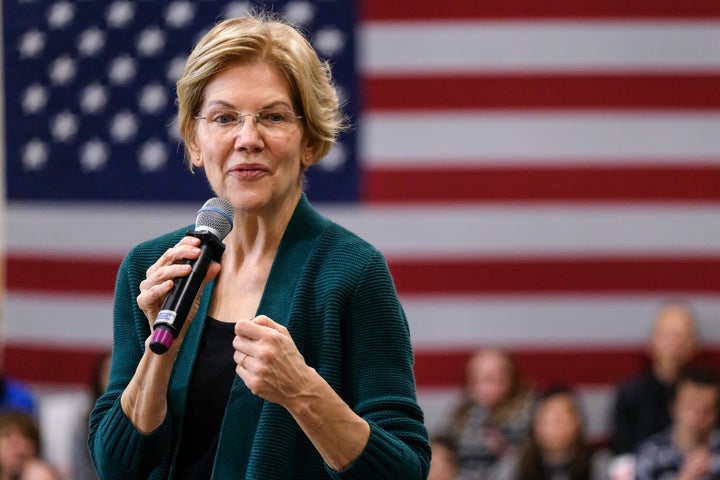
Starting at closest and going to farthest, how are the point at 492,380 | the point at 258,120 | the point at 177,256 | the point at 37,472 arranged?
the point at 177,256
the point at 258,120
the point at 37,472
the point at 492,380

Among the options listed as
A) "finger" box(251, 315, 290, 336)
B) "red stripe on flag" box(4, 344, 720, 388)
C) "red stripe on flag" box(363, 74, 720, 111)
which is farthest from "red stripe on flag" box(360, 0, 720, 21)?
"finger" box(251, 315, 290, 336)

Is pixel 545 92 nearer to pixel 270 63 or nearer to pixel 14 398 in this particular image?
pixel 14 398

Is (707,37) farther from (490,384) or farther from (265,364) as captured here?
(265,364)

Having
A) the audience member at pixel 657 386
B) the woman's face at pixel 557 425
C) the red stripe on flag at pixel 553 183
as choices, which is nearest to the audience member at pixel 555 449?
the woman's face at pixel 557 425

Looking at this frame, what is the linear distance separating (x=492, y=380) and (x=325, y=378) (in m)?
4.33

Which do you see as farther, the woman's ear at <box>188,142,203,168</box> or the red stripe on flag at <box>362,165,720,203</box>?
the red stripe on flag at <box>362,165,720,203</box>

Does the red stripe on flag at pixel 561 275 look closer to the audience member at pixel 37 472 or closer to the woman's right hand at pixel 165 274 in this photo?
the audience member at pixel 37 472

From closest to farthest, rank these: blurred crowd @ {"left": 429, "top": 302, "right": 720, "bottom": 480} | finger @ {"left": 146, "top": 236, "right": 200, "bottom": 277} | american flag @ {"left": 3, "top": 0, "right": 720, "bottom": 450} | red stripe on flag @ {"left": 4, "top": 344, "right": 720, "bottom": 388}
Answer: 1. finger @ {"left": 146, "top": 236, "right": 200, "bottom": 277}
2. blurred crowd @ {"left": 429, "top": 302, "right": 720, "bottom": 480}
3. american flag @ {"left": 3, "top": 0, "right": 720, "bottom": 450}
4. red stripe on flag @ {"left": 4, "top": 344, "right": 720, "bottom": 388}

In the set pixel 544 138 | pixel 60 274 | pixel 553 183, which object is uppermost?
pixel 544 138

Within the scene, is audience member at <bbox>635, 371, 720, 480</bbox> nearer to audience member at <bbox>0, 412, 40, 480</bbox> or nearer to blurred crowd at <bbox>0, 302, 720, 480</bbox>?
blurred crowd at <bbox>0, 302, 720, 480</bbox>

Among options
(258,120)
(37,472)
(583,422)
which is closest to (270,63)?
(258,120)

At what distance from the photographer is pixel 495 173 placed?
21.2 feet

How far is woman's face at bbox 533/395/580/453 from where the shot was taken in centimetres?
567

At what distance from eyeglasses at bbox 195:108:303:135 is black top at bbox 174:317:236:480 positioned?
323 millimetres
